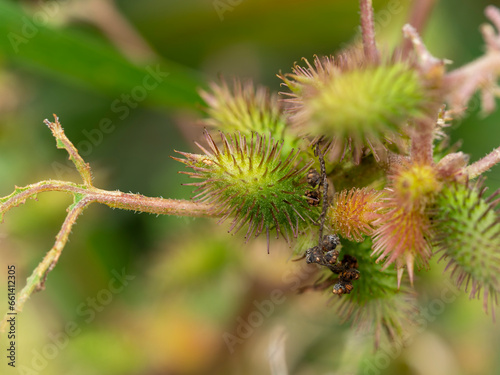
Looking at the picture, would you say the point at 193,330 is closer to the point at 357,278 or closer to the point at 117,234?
the point at 117,234

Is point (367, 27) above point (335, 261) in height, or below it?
above

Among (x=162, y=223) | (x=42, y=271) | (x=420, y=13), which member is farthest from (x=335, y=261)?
(x=162, y=223)

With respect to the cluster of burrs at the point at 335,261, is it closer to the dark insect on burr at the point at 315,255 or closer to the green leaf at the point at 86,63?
the dark insect on burr at the point at 315,255

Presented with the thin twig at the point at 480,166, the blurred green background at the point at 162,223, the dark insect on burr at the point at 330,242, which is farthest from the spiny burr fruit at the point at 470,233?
the blurred green background at the point at 162,223

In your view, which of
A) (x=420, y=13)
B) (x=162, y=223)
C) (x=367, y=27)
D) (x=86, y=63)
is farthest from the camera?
(x=162, y=223)

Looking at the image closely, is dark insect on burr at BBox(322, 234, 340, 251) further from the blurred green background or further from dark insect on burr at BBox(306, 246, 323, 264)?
the blurred green background

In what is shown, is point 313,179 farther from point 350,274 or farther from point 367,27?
point 367,27

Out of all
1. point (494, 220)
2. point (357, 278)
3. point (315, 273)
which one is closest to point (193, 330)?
point (315, 273)
